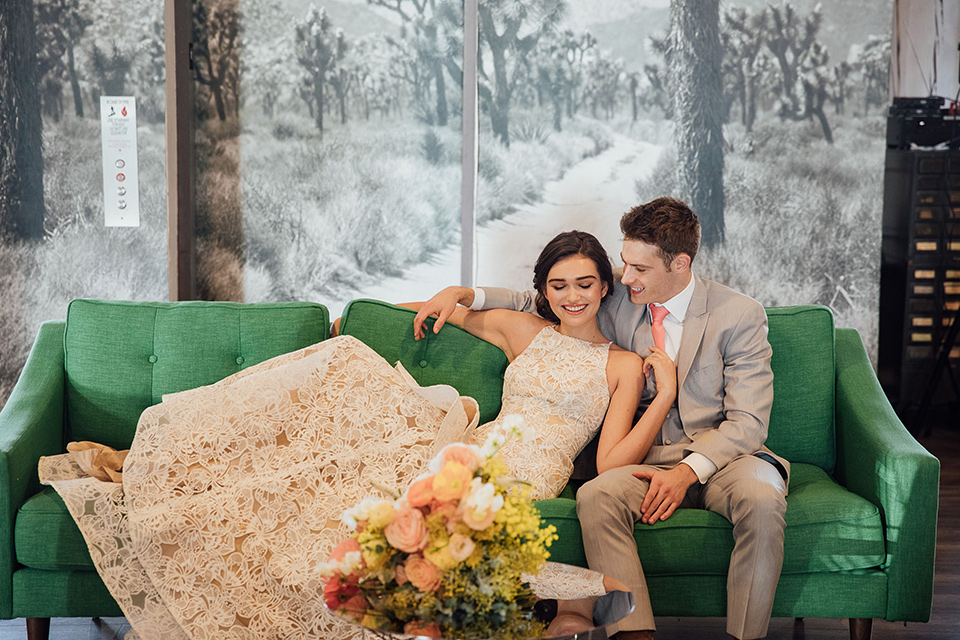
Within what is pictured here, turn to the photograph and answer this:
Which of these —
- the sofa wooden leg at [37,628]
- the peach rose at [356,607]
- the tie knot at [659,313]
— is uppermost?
the tie knot at [659,313]

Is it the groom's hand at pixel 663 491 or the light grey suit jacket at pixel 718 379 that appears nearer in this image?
the groom's hand at pixel 663 491

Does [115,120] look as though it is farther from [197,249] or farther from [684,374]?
[684,374]

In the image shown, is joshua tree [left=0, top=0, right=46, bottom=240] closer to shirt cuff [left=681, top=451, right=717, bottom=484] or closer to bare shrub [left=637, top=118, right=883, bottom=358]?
bare shrub [left=637, top=118, right=883, bottom=358]

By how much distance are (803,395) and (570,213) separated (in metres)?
1.59

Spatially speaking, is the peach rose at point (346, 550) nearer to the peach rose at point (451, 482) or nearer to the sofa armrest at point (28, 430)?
the peach rose at point (451, 482)

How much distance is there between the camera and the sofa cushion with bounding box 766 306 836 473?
261cm

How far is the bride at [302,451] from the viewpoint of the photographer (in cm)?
197

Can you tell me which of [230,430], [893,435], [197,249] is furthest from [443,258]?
[893,435]

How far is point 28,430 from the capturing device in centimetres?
233

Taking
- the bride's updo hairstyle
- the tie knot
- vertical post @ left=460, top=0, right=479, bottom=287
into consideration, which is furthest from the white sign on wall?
the tie knot

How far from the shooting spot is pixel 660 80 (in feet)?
12.5

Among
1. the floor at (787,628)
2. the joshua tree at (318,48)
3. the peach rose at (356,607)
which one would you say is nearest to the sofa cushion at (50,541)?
the floor at (787,628)

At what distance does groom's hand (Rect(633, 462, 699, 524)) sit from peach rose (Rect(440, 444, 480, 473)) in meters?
0.92

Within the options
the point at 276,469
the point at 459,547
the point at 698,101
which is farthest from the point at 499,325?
the point at 698,101
